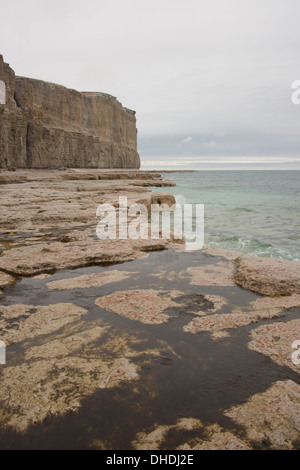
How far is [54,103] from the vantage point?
45.0 meters

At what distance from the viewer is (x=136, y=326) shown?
7.43 feet

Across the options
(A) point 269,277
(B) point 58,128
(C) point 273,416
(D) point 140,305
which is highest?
(B) point 58,128

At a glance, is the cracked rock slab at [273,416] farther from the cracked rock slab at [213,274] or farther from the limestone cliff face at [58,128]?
the limestone cliff face at [58,128]

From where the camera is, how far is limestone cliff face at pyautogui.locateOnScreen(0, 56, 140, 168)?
3566 centimetres

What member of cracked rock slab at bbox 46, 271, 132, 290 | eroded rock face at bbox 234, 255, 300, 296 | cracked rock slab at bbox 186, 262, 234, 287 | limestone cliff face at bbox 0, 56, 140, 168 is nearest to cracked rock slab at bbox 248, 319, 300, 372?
eroded rock face at bbox 234, 255, 300, 296

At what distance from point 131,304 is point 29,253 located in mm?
1956

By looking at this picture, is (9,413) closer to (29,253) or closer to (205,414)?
(205,414)

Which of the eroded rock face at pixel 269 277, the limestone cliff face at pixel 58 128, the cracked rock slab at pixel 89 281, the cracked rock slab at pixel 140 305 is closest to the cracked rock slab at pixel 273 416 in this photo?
the cracked rock slab at pixel 140 305

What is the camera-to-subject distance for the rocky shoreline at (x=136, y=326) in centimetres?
139

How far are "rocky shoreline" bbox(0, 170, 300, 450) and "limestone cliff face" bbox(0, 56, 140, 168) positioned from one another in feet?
113

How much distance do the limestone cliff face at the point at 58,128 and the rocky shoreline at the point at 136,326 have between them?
34356 millimetres

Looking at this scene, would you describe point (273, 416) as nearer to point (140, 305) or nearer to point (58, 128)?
point (140, 305)

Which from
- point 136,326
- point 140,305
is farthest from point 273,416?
point 140,305

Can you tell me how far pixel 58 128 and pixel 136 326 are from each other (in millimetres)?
45289
